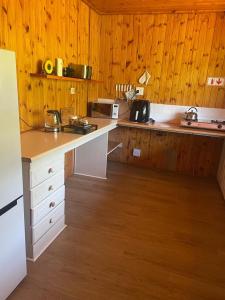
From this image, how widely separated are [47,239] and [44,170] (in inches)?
24.4

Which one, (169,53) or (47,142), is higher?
(169,53)

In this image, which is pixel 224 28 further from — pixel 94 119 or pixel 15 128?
pixel 15 128

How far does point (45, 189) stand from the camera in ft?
5.87

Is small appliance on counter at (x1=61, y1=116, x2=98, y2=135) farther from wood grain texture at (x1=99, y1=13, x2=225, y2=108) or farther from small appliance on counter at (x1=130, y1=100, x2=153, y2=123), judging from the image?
wood grain texture at (x1=99, y1=13, x2=225, y2=108)

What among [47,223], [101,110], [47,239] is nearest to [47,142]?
[47,223]

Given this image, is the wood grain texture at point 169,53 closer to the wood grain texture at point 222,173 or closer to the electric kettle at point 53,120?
the wood grain texture at point 222,173

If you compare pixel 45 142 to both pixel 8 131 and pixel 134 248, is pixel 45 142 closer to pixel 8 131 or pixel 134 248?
pixel 8 131

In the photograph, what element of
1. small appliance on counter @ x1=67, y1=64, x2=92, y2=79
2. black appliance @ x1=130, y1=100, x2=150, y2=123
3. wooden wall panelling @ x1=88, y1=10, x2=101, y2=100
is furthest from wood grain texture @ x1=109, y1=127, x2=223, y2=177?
small appliance on counter @ x1=67, y1=64, x2=92, y2=79

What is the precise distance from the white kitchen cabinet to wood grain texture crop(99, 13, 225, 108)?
7.39 feet

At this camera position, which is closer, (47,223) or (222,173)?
(47,223)

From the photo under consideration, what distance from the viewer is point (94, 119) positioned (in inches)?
135

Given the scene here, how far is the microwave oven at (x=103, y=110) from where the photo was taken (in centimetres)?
355

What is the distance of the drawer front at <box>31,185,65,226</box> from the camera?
67.1 inches

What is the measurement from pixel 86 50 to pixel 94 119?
96 centimetres
